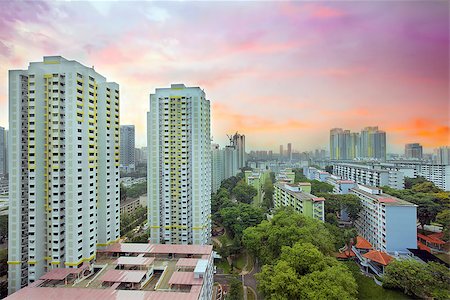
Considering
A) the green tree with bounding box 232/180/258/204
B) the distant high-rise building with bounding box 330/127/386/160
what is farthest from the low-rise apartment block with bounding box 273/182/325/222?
the distant high-rise building with bounding box 330/127/386/160

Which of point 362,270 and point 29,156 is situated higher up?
point 29,156

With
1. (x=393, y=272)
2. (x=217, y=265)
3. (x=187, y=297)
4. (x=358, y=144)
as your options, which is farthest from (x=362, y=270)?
(x=358, y=144)

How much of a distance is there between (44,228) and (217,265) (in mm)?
4507

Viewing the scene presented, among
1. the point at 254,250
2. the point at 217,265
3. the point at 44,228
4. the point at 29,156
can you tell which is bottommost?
the point at 217,265

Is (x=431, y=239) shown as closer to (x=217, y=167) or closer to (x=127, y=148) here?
(x=217, y=167)

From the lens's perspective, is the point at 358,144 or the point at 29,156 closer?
the point at 29,156

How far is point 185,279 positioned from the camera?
4.08 m

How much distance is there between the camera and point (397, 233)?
21.9ft

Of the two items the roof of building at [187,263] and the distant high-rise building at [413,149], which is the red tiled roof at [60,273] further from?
the distant high-rise building at [413,149]

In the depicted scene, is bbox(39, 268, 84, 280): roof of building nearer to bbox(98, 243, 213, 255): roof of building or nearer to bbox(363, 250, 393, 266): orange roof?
bbox(98, 243, 213, 255): roof of building

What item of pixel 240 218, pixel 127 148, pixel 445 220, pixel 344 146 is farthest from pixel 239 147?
pixel 445 220

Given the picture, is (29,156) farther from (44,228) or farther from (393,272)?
(393,272)

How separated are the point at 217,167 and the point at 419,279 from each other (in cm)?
1261

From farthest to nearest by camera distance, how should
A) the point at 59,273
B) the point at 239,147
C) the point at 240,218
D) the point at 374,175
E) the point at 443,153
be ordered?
1. the point at 239,147
2. the point at 374,175
3. the point at 240,218
4. the point at 443,153
5. the point at 59,273
